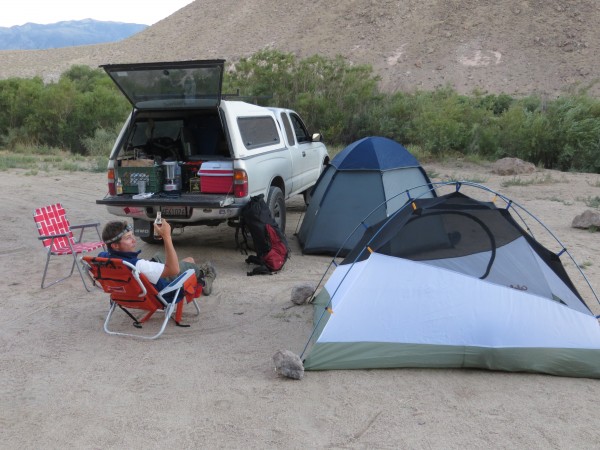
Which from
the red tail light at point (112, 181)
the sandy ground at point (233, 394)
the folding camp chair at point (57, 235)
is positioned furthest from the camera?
the red tail light at point (112, 181)

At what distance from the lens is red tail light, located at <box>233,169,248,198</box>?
729 centimetres

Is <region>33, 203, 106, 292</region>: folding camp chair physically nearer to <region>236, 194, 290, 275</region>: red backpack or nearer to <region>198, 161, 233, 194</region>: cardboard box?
<region>198, 161, 233, 194</region>: cardboard box

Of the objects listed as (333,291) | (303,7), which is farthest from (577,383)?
(303,7)

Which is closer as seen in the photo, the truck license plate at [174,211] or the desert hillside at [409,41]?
the truck license plate at [174,211]

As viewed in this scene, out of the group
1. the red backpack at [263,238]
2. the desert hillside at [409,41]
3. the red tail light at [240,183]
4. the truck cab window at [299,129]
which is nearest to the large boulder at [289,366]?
the red backpack at [263,238]

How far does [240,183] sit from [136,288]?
2.50 meters

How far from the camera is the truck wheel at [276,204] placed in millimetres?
8133

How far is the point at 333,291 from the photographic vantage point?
542 cm

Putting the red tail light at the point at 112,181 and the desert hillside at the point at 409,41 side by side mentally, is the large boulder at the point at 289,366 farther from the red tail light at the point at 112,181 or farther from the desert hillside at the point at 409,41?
the desert hillside at the point at 409,41

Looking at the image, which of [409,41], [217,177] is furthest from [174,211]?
[409,41]

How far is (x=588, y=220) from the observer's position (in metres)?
9.34

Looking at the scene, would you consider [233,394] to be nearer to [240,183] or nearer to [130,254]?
[130,254]

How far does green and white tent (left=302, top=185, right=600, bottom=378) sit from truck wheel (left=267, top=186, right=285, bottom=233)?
302 centimetres

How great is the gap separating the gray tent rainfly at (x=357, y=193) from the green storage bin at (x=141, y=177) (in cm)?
202
